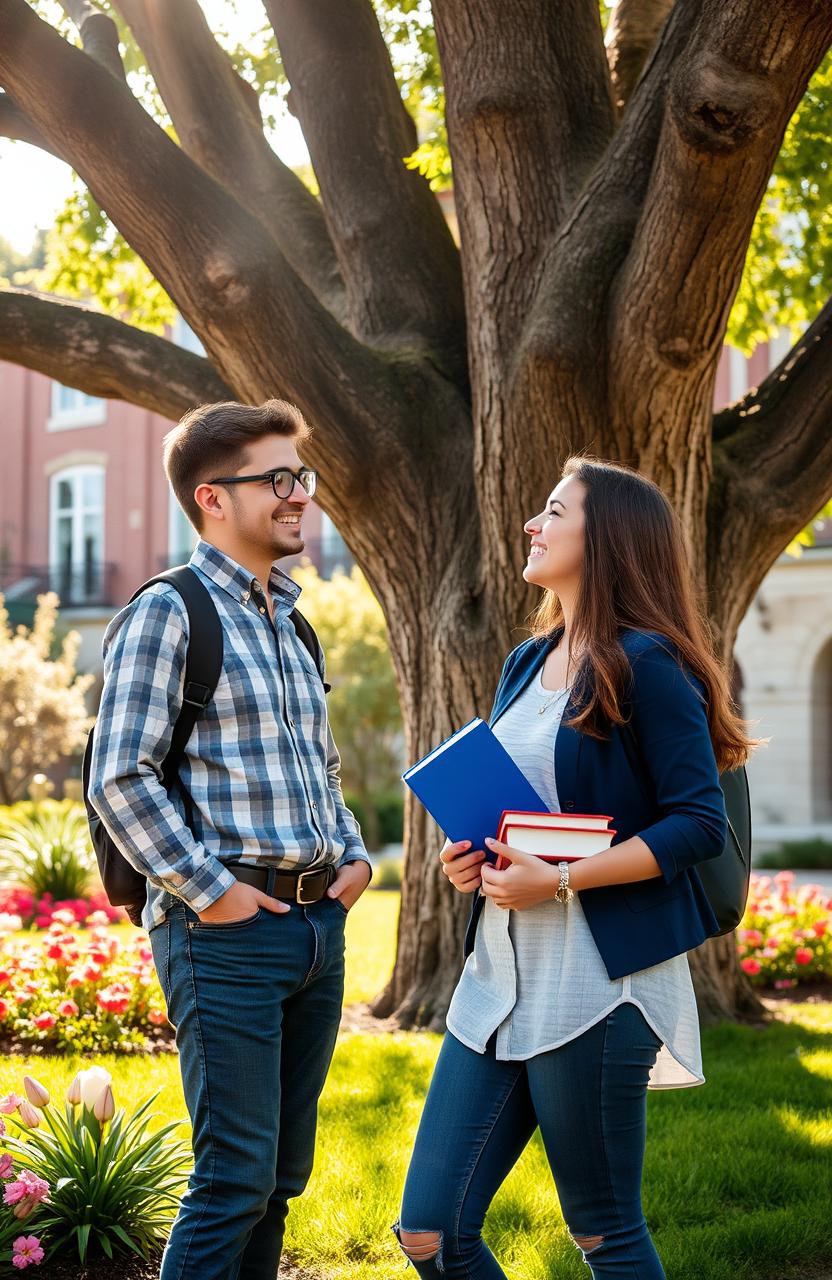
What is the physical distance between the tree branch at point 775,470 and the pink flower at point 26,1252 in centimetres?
440

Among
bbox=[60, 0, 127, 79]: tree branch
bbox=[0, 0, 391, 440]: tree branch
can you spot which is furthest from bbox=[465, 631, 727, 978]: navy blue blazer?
bbox=[60, 0, 127, 79]: tree branch

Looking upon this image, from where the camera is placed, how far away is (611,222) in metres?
5.36

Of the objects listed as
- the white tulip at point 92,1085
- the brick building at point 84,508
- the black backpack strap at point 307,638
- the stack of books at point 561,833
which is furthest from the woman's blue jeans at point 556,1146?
the brick building at point 84,508

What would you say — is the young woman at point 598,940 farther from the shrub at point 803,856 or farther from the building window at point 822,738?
the building window at point 822,738

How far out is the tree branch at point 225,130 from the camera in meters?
6.46

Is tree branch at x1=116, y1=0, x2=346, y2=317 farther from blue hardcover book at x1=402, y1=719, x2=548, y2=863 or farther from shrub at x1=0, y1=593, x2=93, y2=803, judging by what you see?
shrub at x1=0, y1=593, x2=93, y2=803

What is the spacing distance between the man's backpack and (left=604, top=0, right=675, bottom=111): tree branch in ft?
17.5

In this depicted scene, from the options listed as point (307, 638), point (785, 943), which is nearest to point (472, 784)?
point (307, 638)

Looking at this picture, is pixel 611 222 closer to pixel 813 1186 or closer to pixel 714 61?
pixel 714 61

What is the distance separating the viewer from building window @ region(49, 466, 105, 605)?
32.0 m

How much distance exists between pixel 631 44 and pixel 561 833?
19.3ft

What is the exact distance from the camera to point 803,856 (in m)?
18.0

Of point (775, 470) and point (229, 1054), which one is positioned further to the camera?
point (775, 470)

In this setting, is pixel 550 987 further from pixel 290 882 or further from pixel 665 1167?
pixel 665 1167
